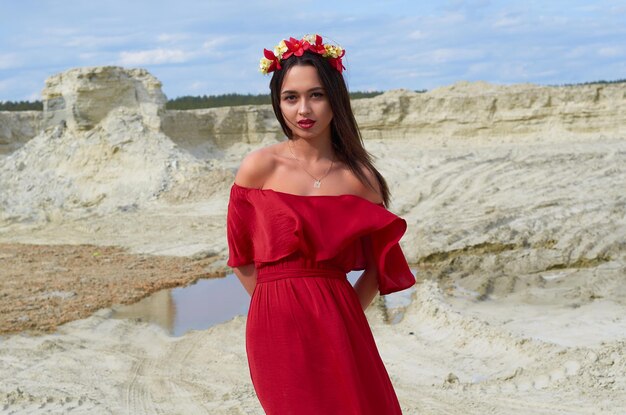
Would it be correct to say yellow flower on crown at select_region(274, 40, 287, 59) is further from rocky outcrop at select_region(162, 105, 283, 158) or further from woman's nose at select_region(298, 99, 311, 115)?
rocky outcrop at select_region(162, 105, 283, 158)

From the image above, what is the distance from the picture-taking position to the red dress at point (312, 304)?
238 centimetres

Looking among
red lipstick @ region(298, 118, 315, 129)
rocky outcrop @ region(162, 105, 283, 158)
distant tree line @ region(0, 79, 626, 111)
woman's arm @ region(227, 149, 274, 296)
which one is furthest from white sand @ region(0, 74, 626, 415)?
distant tree line @ region(0, 79, 626, 111)

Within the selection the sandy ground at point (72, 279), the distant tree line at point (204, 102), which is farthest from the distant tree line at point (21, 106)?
the sandy ground at point (72, 279)

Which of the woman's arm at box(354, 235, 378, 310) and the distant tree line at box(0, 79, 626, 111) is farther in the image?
the distant tree line at box(0, 79, 626, 111)

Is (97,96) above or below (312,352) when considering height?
above

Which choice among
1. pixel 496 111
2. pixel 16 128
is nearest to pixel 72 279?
pixel 496 111

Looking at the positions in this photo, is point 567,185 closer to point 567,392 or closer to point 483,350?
point 483,350

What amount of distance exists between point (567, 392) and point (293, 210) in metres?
3.17

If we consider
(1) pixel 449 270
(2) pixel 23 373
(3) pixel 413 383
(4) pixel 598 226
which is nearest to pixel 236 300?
(1) pixel 449 270

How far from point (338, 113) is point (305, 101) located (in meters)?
0.12

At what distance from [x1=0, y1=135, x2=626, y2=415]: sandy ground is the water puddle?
222mm

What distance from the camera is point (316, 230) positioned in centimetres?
245

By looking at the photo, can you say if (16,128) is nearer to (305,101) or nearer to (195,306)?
(195,306)

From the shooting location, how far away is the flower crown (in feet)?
8.43
